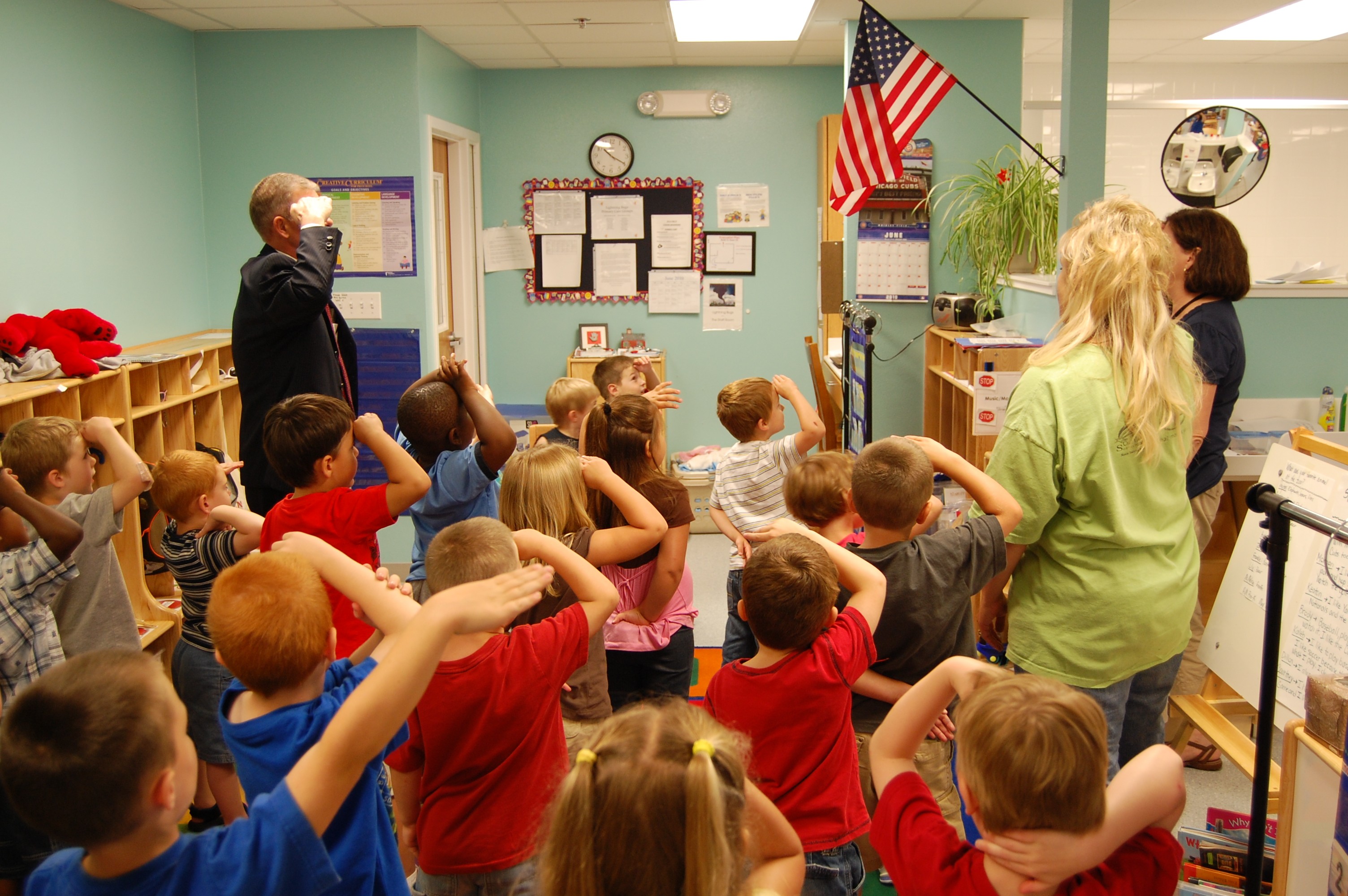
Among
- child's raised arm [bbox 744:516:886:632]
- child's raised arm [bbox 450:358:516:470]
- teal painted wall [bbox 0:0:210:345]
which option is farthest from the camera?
teal painted wall [bbox 0:0:210:345]

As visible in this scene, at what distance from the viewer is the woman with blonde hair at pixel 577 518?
2.00 m

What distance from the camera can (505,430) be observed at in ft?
7.56

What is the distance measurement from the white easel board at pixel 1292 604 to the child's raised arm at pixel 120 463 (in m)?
2.48

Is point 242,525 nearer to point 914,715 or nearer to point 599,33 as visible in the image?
point 914,715

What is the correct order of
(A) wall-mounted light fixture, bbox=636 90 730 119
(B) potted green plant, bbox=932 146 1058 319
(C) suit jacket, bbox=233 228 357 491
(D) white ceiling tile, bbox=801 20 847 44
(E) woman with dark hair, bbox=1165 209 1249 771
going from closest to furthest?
1. (C) suit jacket, bbox=233 228 357 491
2. (E) woman with dark hair, bbox=1165 209 1249 771
3. (B) potted green plant, bbox=932 146 1058 319
4. (D) white ceiling tile, bbox=801 20 847 44
5. (A) wall-mounted light fixture, bbox=636 90 730 119

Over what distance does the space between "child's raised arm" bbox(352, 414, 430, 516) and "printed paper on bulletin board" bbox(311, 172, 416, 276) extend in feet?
10.6

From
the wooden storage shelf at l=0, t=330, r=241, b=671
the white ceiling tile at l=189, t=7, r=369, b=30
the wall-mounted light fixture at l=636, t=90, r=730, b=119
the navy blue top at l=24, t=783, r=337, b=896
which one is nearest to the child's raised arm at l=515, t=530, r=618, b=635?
the navy blue top at l=24, t=783, r=337, b=896

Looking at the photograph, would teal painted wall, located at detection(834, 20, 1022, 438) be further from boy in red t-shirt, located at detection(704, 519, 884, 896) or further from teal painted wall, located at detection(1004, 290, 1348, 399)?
boy in red t-shirt, located at detection(704, 519, 884, 896)

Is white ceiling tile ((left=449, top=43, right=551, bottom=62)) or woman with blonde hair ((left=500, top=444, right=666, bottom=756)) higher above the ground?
white ceiling tile ((left=449, top=43, right=551, bottom=62))

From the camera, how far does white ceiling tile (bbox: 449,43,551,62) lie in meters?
5.43

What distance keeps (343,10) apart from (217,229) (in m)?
1.32

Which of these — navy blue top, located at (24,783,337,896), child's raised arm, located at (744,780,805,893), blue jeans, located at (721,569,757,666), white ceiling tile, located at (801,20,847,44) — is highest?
white ceiling tile, located at (801,20,847,44)

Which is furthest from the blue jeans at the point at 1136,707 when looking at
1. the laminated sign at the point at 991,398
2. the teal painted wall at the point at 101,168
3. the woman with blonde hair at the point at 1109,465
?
the teal painted wall at the point at 101,168

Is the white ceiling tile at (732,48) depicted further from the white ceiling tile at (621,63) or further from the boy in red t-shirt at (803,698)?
the boy in red t-shirt at (803,698)
